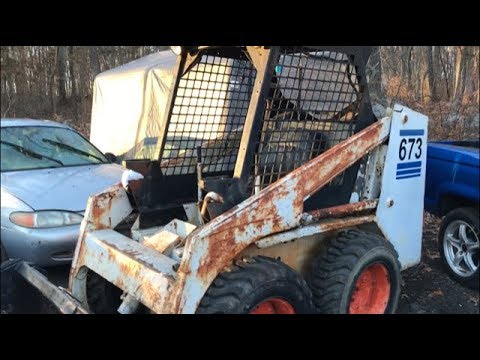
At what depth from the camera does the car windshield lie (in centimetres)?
470

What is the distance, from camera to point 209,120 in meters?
3.88

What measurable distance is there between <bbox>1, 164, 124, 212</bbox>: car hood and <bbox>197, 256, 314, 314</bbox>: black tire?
2.33m

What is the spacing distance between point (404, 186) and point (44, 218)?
3.18 m

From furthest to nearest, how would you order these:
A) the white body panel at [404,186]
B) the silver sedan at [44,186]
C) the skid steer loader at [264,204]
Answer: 1. the silver sedan at [44,186]
2. the white body panel at [404,186]
3. the skid steer loader at [264,204]

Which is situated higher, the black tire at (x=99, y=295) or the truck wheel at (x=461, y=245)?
the truck wheel at (x=461, y=245)

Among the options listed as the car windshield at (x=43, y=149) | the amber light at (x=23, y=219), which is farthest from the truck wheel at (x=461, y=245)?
the car windshield at (x=43, y=149)

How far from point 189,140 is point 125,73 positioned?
659 centimetres

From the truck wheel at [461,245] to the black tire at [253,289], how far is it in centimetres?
199

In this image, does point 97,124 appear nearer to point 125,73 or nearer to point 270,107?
point 125,73

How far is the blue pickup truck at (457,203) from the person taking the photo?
3787mm

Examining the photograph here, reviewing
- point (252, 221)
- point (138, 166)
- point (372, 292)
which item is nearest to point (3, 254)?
point (138, 166)

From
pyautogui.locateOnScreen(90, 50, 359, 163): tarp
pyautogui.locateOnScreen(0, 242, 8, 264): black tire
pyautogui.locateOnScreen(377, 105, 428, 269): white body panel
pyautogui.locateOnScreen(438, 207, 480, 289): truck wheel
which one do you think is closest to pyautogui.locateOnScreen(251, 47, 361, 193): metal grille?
pyautogui.locateOnScreen(90, 50, 359, 163): tarp

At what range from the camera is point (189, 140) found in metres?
3.80

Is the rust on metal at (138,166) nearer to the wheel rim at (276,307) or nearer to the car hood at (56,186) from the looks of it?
the car hood at (56,186)
